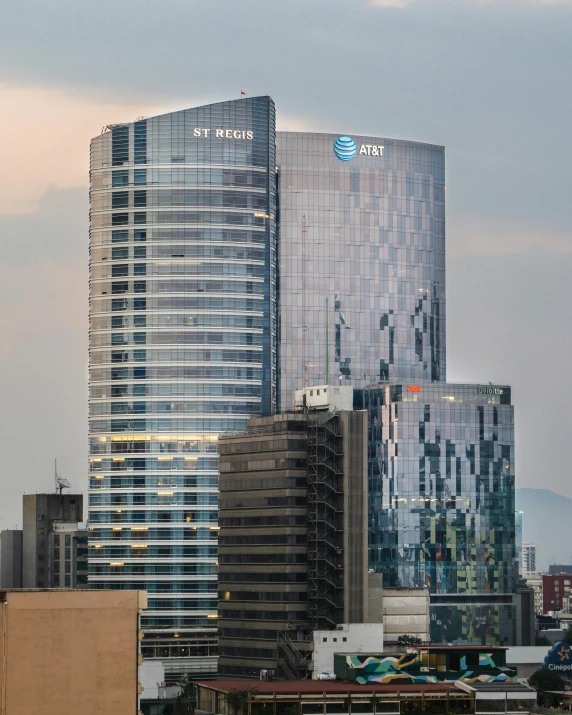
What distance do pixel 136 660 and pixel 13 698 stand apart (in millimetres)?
11208

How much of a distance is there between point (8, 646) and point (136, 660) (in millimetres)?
11345

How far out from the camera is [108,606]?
5989 inches

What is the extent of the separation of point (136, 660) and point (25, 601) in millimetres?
11133

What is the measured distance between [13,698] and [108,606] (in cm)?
1125

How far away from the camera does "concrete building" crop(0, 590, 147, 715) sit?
5901 inches

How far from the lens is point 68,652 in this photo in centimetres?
15088

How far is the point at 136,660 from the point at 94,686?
14.1 feet

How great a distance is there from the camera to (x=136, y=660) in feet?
501

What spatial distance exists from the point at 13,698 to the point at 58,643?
6005mm

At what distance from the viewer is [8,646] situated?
491 feet

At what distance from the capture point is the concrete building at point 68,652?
149875 mm

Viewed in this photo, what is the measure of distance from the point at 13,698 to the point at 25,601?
27.2 ft

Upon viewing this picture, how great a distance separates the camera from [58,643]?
5940 inches

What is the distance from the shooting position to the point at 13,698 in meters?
149
